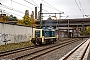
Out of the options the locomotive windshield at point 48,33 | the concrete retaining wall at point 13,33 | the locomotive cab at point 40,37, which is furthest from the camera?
the locomotive windshield at point 48,33

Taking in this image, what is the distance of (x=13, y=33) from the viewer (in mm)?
36188

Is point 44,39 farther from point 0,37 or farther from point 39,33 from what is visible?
point 0,37

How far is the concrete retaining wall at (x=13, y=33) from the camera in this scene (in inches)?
1256

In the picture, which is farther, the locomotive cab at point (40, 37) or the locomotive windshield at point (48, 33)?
the locomotive windshield at point (48, 33)

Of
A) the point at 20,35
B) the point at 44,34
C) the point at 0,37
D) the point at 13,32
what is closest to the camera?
the point at 0,37

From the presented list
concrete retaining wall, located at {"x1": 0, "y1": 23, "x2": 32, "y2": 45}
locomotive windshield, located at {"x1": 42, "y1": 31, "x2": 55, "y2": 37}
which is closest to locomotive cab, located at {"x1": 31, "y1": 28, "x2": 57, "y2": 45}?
locomotive windshield, located at {"x1": 42, "y1": 31, "x2": 55, "y2": 37}

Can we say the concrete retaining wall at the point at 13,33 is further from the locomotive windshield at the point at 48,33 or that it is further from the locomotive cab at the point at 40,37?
the locomotive windshield at the point at 48,33

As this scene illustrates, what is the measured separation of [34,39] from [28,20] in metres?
62.6

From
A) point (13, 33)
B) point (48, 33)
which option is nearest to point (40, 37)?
point (48, 33)

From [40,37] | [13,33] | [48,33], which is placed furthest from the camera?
[13,33]

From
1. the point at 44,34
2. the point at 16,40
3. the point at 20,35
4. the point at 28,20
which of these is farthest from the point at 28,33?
the point at 28,20

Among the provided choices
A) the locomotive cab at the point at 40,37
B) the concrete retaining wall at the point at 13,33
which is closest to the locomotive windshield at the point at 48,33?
the locomotive cab at the point at 40,37

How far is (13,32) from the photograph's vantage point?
3625cm

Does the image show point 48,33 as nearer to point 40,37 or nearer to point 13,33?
point 40,37
